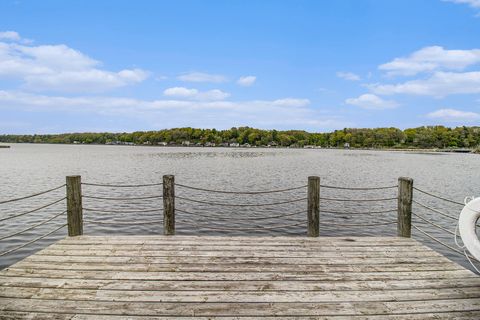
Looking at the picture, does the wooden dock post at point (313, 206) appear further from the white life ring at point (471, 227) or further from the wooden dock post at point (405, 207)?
the white life ring at point (471, 227)

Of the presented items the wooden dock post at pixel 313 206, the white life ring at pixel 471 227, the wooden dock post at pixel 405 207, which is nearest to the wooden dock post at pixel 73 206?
the wooden dock post at pixel 313 206

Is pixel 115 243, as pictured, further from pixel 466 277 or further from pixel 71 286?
pixel 466 277

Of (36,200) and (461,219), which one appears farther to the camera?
(36,200)

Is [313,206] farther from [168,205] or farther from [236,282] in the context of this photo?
[168,205]

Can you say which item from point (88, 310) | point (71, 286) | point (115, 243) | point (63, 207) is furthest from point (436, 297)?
point (63, 207)

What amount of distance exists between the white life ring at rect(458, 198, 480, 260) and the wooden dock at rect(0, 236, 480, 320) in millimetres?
566

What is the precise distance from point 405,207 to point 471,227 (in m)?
2.30

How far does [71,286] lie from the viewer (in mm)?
4633

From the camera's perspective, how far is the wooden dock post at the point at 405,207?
23.5ft

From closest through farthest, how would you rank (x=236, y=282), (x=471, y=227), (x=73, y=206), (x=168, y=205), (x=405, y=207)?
(x=236, y=282) → (x=471, y=227) → (x=73, y=206) → (x=405, y=207) → (x=168, y=205)

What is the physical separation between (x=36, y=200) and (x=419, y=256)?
20899mm

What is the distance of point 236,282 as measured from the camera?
477 centimetres

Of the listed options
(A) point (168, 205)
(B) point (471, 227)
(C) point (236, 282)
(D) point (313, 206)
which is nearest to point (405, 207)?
(D) point (313, 206)

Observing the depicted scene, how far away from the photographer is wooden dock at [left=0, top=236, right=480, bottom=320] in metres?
4.02
